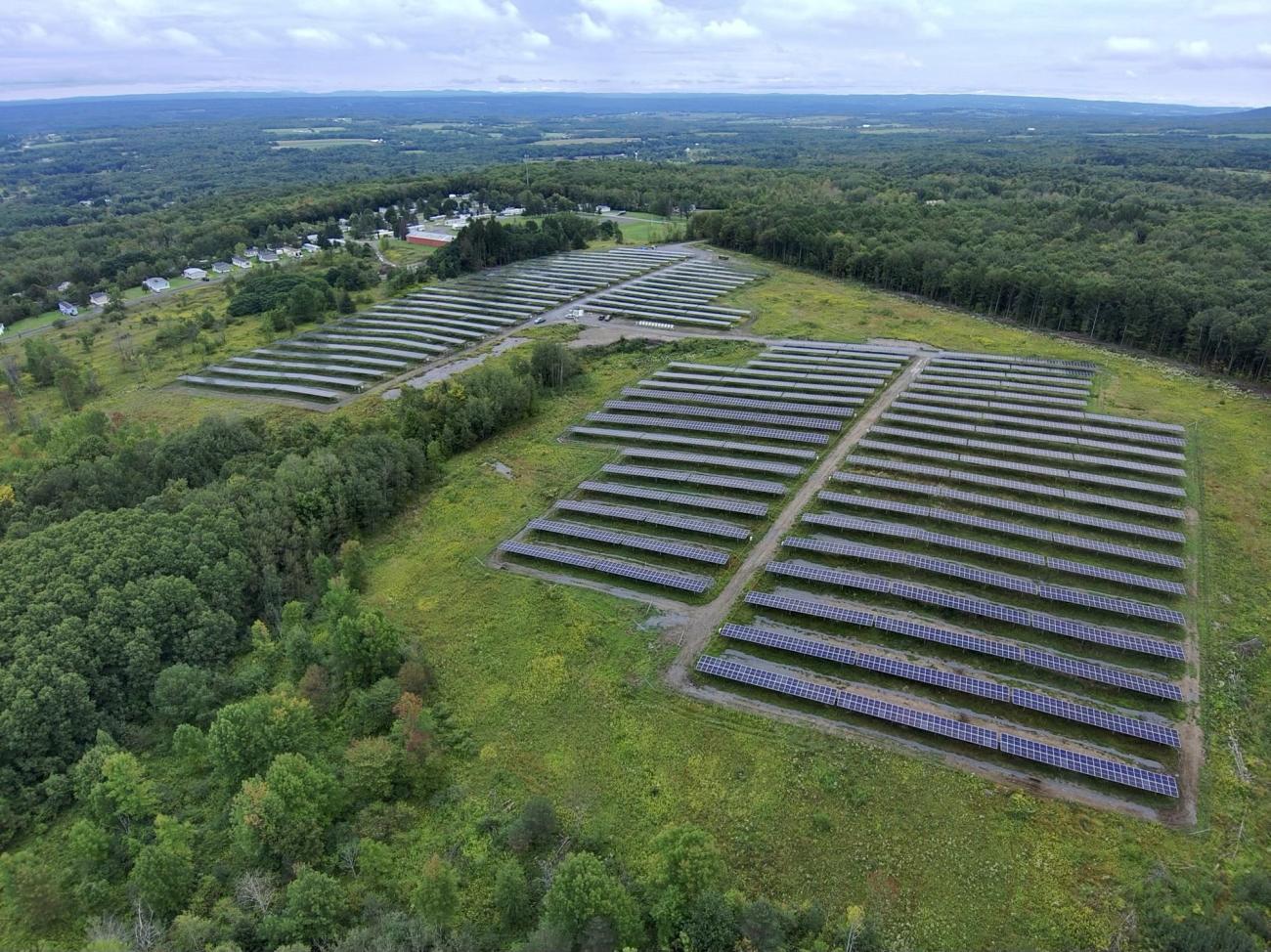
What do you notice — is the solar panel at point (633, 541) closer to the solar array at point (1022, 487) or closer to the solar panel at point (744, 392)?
the solar array at point (1022, 487)

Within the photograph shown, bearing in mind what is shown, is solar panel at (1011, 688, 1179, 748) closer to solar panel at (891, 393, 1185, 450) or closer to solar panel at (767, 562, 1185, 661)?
solar panel at (767, 562, 1185, 661)

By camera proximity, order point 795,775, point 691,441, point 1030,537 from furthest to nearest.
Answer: point 691,441
point 1030,537
point 795,775

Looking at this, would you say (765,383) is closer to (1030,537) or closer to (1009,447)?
(1009,447)

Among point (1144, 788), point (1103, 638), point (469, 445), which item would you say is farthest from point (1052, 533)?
point (469, 445)

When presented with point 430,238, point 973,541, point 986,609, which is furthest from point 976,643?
point 430,238

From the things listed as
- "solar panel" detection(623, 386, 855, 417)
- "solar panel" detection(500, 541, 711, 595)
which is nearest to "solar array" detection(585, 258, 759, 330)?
"solar panel" detection(623, 386, 855, 417)

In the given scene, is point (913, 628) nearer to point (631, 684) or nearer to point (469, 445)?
point (631, 684)
